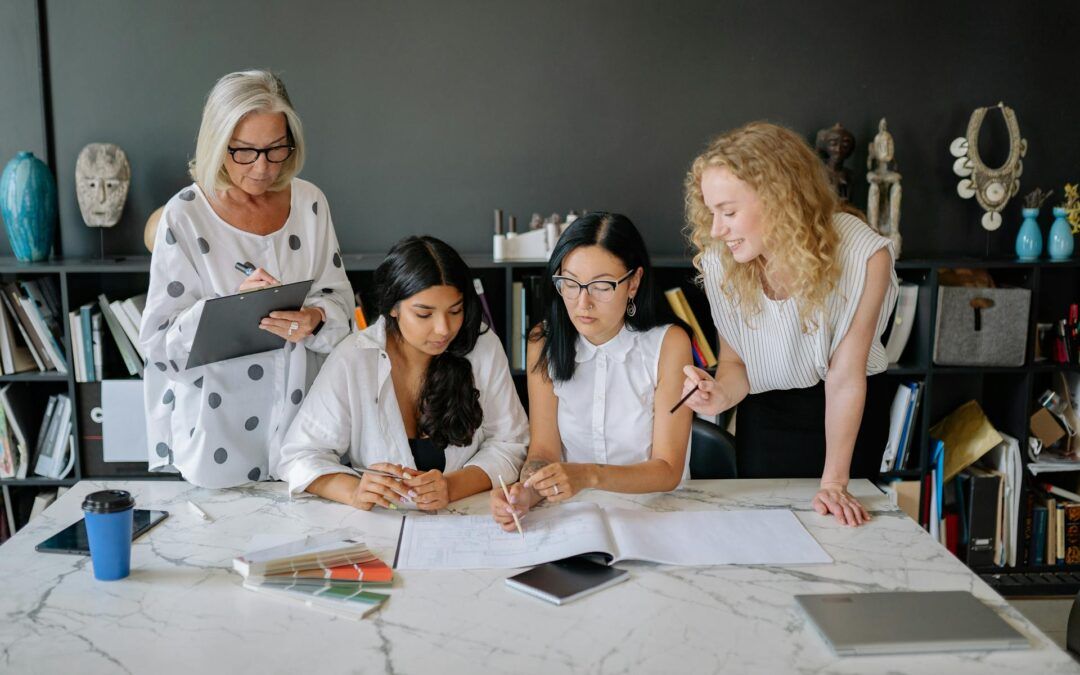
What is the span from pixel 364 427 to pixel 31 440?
188 cm

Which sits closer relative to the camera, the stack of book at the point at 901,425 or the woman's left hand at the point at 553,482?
the woman's left hand at the point at 553,482

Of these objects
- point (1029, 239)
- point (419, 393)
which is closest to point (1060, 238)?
point (1029, 239)

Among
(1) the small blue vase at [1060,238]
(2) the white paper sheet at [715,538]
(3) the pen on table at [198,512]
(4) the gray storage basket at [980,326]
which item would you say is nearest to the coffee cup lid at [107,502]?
(3) the pen on table at [198,512]

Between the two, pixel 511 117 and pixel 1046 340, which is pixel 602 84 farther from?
pixel 1046 340

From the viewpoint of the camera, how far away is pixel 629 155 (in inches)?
133

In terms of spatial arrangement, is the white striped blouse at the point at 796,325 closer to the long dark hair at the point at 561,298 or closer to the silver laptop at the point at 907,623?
the long dark hair at the point at 561,298

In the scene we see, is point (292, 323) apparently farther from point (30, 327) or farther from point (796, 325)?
point (30, 327)

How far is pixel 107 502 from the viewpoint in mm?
1419

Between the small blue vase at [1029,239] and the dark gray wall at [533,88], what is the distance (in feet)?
0.94

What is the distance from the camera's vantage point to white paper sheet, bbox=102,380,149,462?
3.06 metres

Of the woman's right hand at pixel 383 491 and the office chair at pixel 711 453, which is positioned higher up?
the woman's right hand at pixel 383 491

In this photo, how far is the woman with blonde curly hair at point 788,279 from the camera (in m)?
1.85

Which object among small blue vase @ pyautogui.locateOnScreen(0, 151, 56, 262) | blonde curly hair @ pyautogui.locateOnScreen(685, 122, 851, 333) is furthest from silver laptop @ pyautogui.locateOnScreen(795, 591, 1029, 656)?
small blue vase @ pyautogui.locateOnScreen(0, 151, 56, 262)

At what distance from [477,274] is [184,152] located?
3.74 ft
